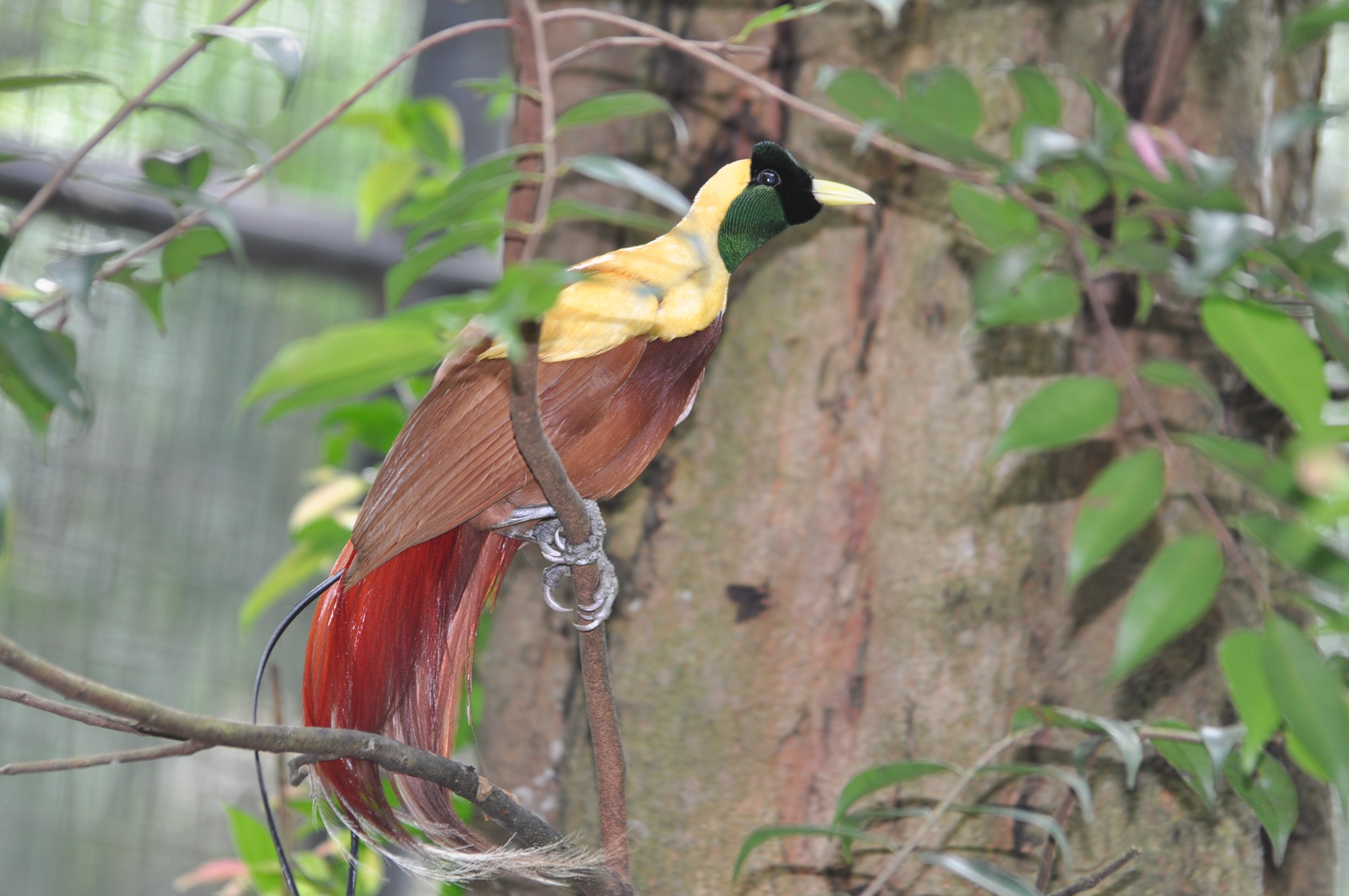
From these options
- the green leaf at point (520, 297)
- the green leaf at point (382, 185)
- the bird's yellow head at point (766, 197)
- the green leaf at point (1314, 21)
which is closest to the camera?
the green leaf at point (520, 297)

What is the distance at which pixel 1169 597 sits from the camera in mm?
636

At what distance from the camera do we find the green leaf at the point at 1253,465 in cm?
62

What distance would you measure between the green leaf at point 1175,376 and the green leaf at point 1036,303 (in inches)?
2.5

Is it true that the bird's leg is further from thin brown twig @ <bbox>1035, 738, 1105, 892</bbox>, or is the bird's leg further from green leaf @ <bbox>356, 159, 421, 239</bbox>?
green leaf @ <bbox>356, 159, 421, 239</bbox>

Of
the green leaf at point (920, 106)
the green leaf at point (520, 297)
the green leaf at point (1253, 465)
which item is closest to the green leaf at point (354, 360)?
the green leaf at point (520, 297)

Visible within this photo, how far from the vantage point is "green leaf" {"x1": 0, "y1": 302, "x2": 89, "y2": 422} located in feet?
1.90

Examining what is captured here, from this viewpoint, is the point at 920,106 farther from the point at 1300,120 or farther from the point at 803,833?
the point at 803,833

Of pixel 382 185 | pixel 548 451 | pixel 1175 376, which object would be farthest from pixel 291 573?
pixel 1175 376

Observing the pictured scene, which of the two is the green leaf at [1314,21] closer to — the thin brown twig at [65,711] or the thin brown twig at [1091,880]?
the thin brown twig at [1091,880]

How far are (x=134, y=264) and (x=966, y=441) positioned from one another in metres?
Result: 0.66

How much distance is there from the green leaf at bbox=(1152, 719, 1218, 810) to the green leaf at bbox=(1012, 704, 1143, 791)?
15mm

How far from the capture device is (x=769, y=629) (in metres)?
0.97

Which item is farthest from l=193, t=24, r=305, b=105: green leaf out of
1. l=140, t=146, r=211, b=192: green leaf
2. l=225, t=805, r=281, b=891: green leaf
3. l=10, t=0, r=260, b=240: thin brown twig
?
l=225, t=805, r=281, b=891: green leaf

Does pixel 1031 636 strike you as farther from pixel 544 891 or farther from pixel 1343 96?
pixel 1343 96
